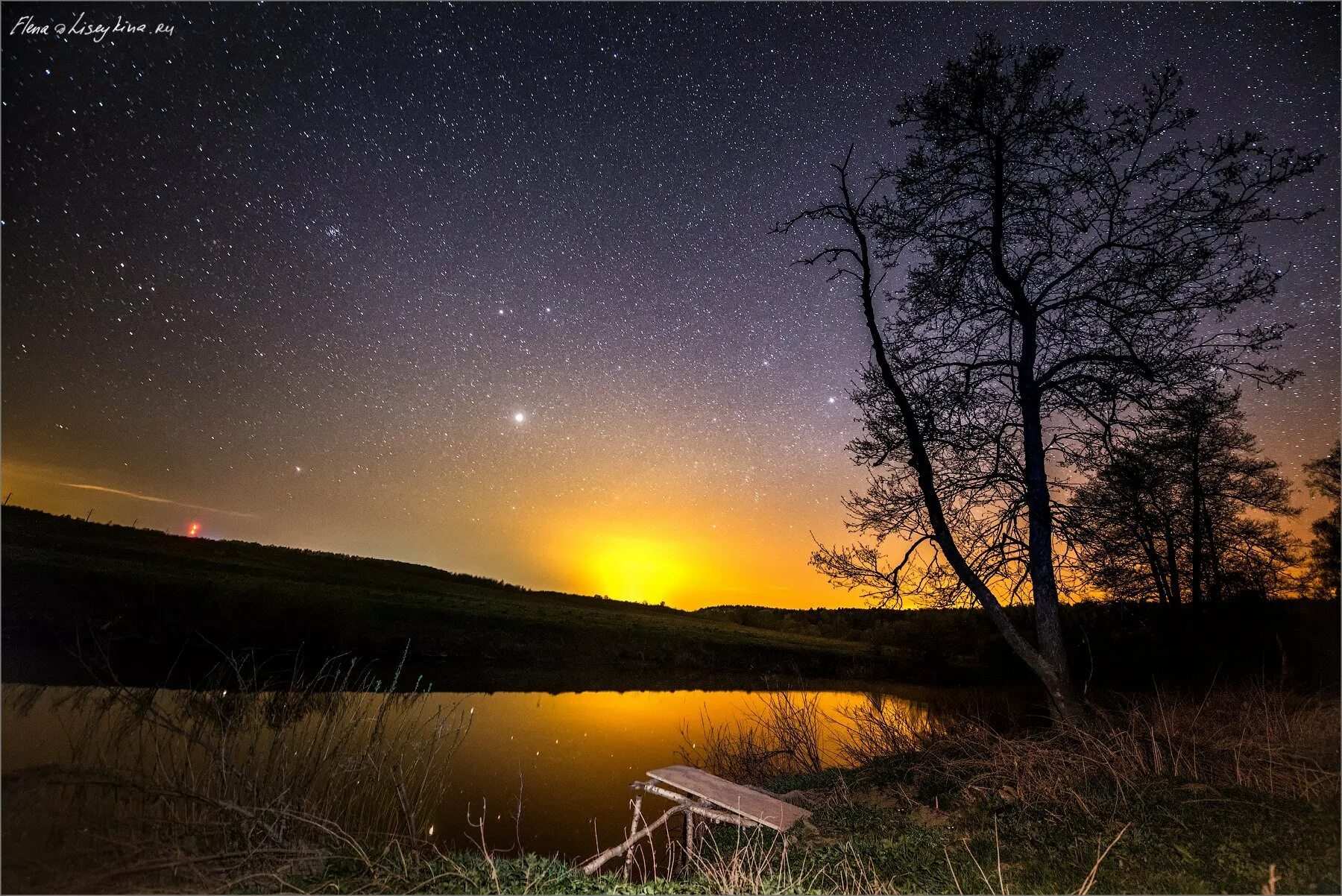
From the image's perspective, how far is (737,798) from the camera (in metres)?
7.11

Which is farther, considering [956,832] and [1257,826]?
[956,832]

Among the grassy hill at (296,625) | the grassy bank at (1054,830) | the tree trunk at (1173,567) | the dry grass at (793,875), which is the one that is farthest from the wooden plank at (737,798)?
the tree trunk at (1173,567)

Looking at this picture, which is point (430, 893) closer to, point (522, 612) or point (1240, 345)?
point (1240, 345)

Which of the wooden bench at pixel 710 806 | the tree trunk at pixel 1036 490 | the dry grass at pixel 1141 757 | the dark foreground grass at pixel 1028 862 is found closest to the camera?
the dark foreground grass at pixel 1028 862

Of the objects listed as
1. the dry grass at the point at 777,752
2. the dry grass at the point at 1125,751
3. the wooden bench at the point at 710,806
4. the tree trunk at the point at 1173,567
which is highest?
the tree trunk at the point at 1173,567

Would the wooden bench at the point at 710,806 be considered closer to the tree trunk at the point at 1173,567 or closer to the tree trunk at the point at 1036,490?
the tree trunk at the point at 1036,490

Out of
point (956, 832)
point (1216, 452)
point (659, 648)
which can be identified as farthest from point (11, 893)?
point (659, 648)

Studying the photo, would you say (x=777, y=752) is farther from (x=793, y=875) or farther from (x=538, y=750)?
(x=538, y=750)

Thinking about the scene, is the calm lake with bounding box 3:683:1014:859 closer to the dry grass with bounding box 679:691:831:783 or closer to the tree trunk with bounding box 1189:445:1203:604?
the dry grass with bounding box 679:691:831:783

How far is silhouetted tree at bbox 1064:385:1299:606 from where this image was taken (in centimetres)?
819

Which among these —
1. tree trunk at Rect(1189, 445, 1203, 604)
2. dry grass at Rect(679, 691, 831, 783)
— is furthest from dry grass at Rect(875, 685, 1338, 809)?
tree trunk at Rect(1189, 445, 1203, 604)

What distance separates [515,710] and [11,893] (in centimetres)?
1848

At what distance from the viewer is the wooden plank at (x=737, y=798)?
6578 mm

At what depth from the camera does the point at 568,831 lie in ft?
36.4
